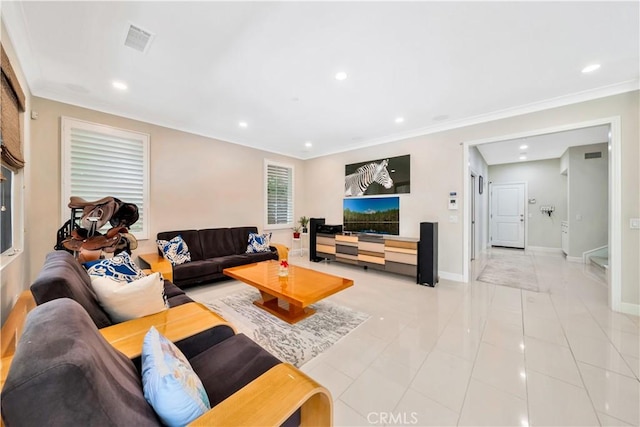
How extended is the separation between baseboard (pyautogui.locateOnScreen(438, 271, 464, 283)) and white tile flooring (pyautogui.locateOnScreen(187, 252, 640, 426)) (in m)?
0.64

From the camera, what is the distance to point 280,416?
2.89 feet

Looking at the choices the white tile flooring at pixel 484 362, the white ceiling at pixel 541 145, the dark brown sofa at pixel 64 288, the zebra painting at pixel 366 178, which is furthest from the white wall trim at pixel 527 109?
the dark brown sofa at pixel 64 288

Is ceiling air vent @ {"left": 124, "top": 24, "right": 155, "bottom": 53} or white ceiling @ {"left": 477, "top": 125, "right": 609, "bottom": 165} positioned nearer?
ceiling air vent @ {"left": 124, "top": 24, "right": 155, "bottom": 53}

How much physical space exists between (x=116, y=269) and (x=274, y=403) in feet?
6.01

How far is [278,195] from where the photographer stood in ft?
20.0

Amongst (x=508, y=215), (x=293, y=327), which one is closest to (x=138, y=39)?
(x=293, y=327)

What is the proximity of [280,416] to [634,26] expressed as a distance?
378cm

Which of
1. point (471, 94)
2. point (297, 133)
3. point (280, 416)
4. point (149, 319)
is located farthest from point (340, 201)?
point (280, 416)

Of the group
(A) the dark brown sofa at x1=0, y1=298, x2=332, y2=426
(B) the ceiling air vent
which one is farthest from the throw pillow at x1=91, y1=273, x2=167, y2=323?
(B) the ceiling air vent

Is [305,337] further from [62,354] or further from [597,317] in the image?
[597,317]

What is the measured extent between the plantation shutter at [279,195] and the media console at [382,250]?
0.88 meters

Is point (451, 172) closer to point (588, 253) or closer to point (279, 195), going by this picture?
point (279, 195)

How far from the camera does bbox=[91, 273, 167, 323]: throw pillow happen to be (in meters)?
1.65

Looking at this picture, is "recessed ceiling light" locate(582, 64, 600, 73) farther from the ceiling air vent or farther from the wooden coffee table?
the ceiling air vent
